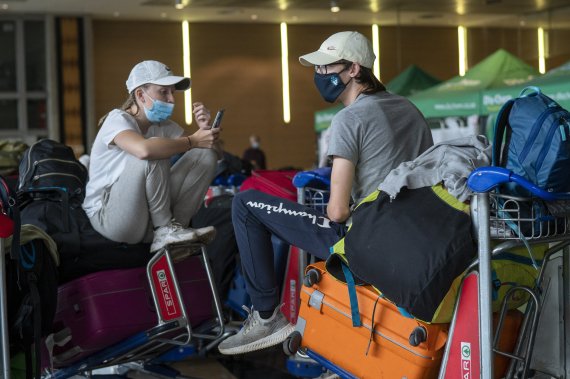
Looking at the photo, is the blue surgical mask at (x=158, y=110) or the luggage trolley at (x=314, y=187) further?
the blue surgical mask at (x=158, y=110)

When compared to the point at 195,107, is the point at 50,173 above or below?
below

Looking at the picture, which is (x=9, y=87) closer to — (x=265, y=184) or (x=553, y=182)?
(x=265, y=184)

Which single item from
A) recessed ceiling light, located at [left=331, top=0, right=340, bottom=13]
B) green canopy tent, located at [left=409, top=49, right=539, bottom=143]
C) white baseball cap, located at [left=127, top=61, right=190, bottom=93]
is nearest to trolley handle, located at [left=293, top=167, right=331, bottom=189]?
white baseball cap, located at [left=127, top=61, right=190, bottom=93]

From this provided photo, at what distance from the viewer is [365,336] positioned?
9.83 ft

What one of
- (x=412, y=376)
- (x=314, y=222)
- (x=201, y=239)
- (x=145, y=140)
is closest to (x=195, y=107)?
(x=145, y=140)

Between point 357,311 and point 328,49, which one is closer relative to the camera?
point 357,311

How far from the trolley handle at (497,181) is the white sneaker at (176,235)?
1645 mm

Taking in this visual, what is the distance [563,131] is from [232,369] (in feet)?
8.47

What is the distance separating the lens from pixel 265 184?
14.3 feet

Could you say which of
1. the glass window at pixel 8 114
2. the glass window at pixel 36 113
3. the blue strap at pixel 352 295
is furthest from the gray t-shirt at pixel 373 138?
the glass window at pixel 8 114

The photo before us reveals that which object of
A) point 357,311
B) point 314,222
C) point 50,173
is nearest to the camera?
point 357,311

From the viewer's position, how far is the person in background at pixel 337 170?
3.23 metres

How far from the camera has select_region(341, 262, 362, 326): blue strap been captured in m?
2.96

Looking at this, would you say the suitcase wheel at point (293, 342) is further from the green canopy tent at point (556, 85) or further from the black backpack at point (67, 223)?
the green canopy tent at point (556, 85)
